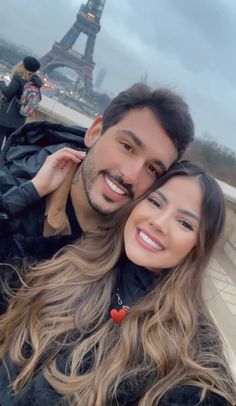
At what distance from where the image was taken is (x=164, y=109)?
2.14 m

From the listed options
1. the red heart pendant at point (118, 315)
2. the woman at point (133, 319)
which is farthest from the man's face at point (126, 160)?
the red heart pendant at point (118, 315)

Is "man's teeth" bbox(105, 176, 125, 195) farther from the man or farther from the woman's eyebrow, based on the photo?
the woman's eyebrow

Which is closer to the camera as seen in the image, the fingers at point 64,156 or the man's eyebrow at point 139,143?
the man's eyebrow at point 139,143

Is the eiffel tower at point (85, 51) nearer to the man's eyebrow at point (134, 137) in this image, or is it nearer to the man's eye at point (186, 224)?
the man's eyebrow at point (134, 137)

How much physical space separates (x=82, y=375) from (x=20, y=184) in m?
1.10

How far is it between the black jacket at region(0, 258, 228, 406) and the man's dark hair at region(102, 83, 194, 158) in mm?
705

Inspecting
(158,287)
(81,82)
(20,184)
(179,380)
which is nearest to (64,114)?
(20,184)

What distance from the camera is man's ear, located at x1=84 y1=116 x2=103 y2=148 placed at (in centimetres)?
244

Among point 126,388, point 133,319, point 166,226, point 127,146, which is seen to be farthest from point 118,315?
point 127,146

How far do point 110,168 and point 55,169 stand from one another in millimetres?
317

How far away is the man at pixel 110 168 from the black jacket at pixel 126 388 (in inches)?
15.8

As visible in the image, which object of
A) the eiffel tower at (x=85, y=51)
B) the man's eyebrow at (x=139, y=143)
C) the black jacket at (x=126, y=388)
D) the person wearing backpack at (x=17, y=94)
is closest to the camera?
the black jacket at (x=126, y=388)

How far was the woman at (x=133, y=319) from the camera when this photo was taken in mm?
1645

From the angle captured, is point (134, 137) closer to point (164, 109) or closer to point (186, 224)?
point (164, 109)
